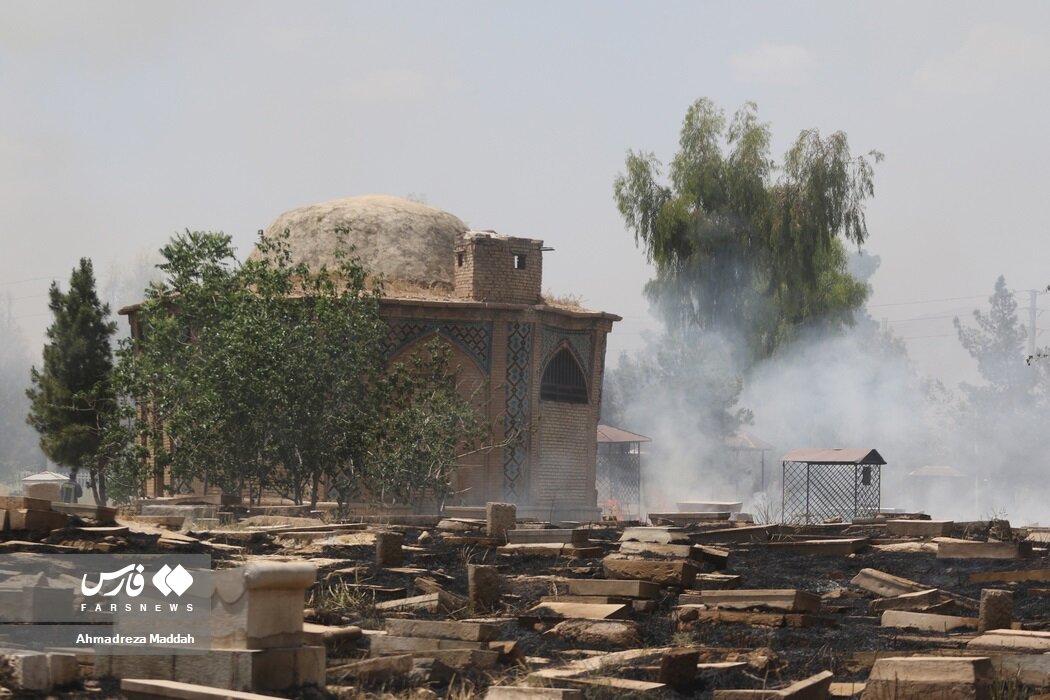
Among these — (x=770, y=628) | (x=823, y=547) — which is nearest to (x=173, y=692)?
(x=770, y=628)

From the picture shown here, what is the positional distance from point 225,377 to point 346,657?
13.9 meters

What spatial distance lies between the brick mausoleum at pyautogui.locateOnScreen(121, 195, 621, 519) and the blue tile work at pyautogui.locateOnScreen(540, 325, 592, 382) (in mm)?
26

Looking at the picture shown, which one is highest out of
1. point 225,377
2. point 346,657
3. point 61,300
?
point 61,300

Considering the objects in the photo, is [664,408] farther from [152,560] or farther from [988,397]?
[152,560]

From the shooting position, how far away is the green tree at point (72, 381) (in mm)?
32344

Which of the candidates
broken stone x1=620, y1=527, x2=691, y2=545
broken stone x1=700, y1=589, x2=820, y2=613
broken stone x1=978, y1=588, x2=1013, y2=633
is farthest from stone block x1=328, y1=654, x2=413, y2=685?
broken stone x1=620, y1=527, x2=691, y2=545

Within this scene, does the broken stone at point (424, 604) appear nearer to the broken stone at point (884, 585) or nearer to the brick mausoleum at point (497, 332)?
the broken stone at point (884, 585)

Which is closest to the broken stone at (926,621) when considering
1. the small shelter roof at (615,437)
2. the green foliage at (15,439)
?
the small shelter roof at (615,437)

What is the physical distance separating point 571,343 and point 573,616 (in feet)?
64.3

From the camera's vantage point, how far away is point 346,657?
8.07 meters

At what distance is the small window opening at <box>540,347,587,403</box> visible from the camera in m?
28.3

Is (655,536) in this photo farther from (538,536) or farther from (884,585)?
(884,585)

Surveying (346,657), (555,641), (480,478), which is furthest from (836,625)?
(480,478)

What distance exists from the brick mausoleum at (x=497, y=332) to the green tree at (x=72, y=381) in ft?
15.3
